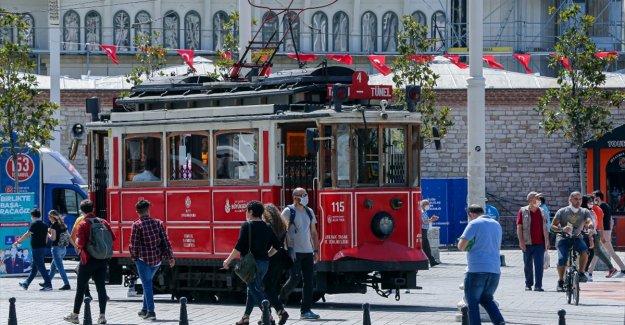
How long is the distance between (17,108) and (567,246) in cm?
1685

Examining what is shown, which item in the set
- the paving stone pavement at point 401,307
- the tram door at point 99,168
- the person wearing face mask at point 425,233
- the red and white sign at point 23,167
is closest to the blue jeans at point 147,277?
the paving stone pavement at point 401,307

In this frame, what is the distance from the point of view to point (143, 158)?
2422cm

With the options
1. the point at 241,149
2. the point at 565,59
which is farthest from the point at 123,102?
the point at 565,59

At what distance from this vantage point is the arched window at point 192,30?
75.6 metres

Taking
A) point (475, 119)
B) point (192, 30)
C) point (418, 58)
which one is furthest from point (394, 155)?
point (192, 30)

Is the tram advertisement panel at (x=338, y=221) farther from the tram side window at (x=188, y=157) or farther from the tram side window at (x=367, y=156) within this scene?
the tram side window at (x=188, y=157)

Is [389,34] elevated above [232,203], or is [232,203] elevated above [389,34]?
[389,34]

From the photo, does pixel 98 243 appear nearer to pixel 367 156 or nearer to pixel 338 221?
pixel 338 221

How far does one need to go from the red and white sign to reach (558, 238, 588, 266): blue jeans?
16.1 m

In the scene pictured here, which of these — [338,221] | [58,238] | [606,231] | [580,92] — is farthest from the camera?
[580,92]

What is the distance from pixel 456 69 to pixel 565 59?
859cm

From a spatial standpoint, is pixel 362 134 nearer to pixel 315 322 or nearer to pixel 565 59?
pixel 315 322

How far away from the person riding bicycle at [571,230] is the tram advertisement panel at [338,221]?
454 cm

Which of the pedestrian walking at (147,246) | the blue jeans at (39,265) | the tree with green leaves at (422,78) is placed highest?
the tree with green leaves at (422,78)
